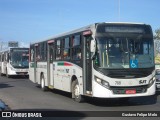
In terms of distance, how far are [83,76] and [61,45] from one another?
381 cm

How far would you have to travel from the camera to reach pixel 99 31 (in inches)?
548

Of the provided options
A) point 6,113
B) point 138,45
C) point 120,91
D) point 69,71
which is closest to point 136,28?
point 138,45

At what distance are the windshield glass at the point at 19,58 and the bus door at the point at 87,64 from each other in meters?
21.4

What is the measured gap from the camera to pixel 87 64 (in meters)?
14.5

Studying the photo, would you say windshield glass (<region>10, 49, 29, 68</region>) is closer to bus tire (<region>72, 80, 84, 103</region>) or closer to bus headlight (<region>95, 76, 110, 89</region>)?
bus tire (<region>72, 80, 84, 103</region>)

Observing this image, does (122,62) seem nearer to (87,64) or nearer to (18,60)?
(87,64)

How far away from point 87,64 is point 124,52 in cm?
154

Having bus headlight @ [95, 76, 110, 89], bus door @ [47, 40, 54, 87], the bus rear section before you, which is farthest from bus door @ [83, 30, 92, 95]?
bus door @ [47, 40, 54, 87]

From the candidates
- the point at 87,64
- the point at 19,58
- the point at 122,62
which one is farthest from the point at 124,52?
the point at 19,58

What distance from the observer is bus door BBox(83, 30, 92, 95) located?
46.7ft

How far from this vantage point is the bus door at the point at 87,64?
1425 centimetres

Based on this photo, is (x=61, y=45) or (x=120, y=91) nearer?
(x=120, y=91)

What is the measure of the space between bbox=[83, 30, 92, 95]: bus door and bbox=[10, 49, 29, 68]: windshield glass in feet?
70.3

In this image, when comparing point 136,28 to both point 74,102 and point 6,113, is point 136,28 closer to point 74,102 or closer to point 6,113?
point 74,102
